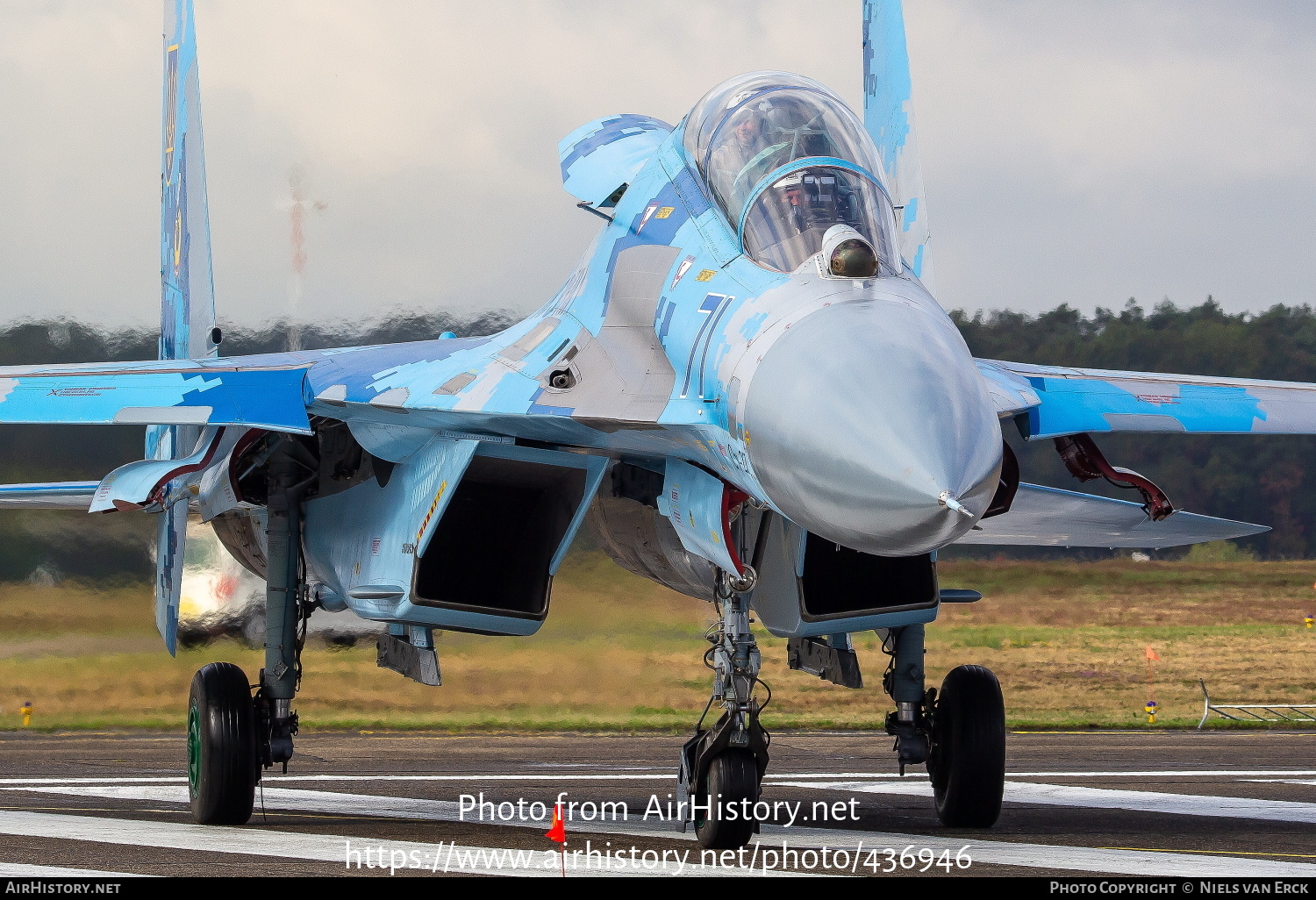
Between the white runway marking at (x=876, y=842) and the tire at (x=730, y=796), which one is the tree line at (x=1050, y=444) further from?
the tire at (x=730, y=796)

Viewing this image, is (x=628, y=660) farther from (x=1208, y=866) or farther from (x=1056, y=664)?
(x=1208, y=866)

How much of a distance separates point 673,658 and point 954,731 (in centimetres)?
775

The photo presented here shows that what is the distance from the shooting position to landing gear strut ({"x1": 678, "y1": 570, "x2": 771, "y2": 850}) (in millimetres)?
6875

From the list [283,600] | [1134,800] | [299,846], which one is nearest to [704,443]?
[299,846]

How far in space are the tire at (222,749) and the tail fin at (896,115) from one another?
5.25 m

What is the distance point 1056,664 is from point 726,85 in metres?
14.8

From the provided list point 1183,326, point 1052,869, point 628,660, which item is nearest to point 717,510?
point 1052,869

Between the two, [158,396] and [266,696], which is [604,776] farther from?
A: [158,396]

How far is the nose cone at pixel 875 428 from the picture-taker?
17.0 ft

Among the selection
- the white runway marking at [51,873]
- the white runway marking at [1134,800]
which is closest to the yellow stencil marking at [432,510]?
the white runway marking at [51,873]

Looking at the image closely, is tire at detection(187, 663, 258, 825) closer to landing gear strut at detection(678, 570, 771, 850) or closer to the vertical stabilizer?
the vertical stabilizer

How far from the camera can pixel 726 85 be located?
7480 mm

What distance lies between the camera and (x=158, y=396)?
8.52m

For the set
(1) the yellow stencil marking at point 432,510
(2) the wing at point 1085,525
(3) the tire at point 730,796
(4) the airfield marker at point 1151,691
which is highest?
(1) the yellow stencil marking at point 432,510
